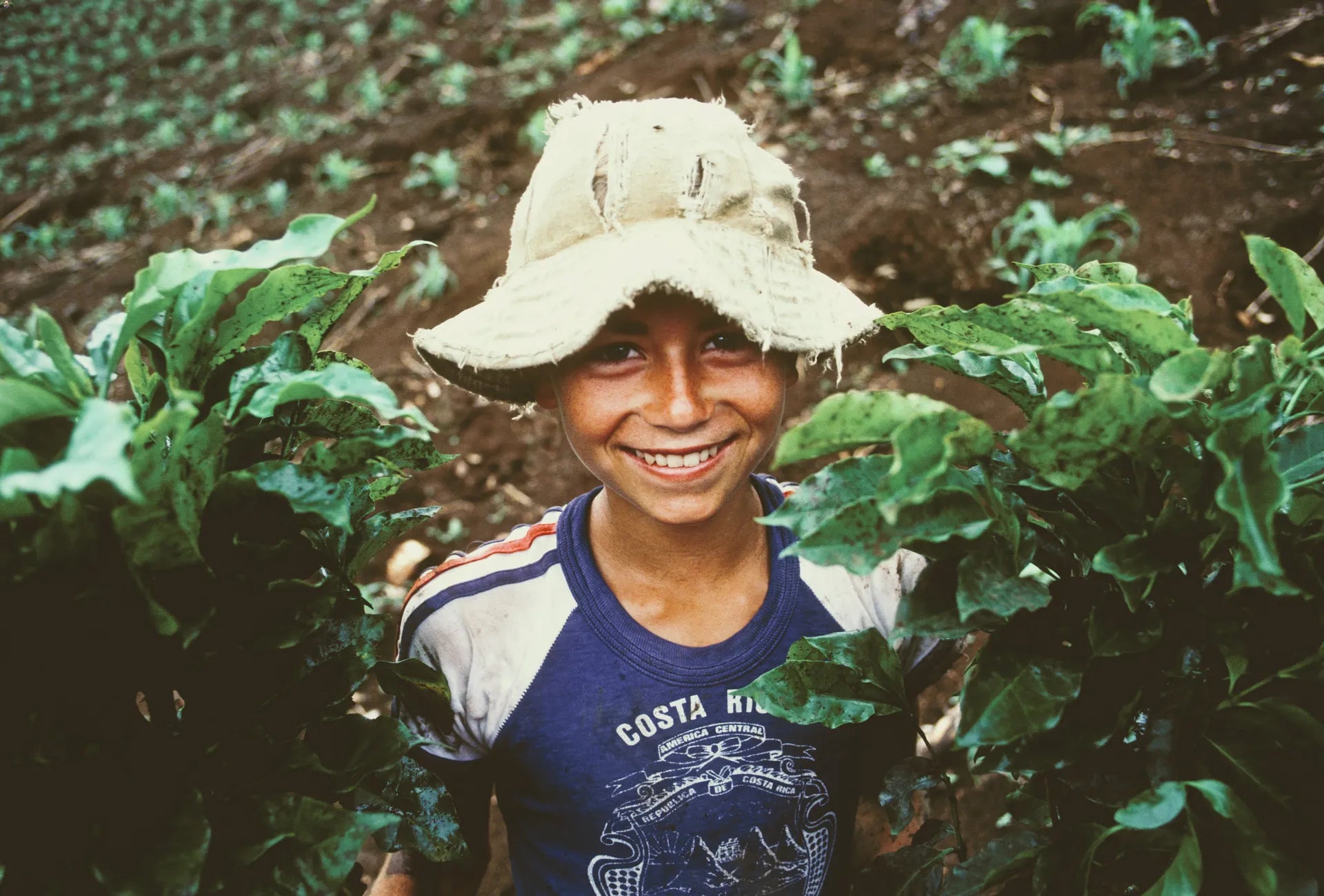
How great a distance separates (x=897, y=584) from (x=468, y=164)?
489cm

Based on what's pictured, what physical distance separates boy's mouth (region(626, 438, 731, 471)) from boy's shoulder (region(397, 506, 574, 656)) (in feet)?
1.16

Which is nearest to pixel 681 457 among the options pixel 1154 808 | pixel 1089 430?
pixel 1089 430

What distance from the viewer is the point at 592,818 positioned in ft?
5.15

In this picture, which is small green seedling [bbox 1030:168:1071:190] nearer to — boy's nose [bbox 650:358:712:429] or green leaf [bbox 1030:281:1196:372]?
boy's nose [bbox 650:358:712:429]

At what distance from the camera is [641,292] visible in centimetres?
130

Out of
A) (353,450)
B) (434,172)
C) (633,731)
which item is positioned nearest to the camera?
(353,450)

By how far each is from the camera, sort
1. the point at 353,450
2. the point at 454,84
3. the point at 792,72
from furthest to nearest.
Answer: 1. the point at 454,84
2. the point at 792,72
3. the point at 353,450

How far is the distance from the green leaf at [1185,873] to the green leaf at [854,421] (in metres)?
0.54

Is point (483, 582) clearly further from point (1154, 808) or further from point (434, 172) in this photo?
point (434, 172)

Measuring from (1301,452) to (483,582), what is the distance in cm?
128

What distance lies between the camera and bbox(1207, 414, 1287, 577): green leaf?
0.79 m

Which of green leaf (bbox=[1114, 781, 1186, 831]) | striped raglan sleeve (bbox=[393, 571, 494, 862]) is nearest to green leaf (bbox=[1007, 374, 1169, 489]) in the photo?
green leaf (bbox=[1114, 781, 1186, 831])

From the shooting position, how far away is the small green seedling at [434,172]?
17.6 ft

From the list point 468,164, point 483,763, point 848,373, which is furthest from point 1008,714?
point 468,164
